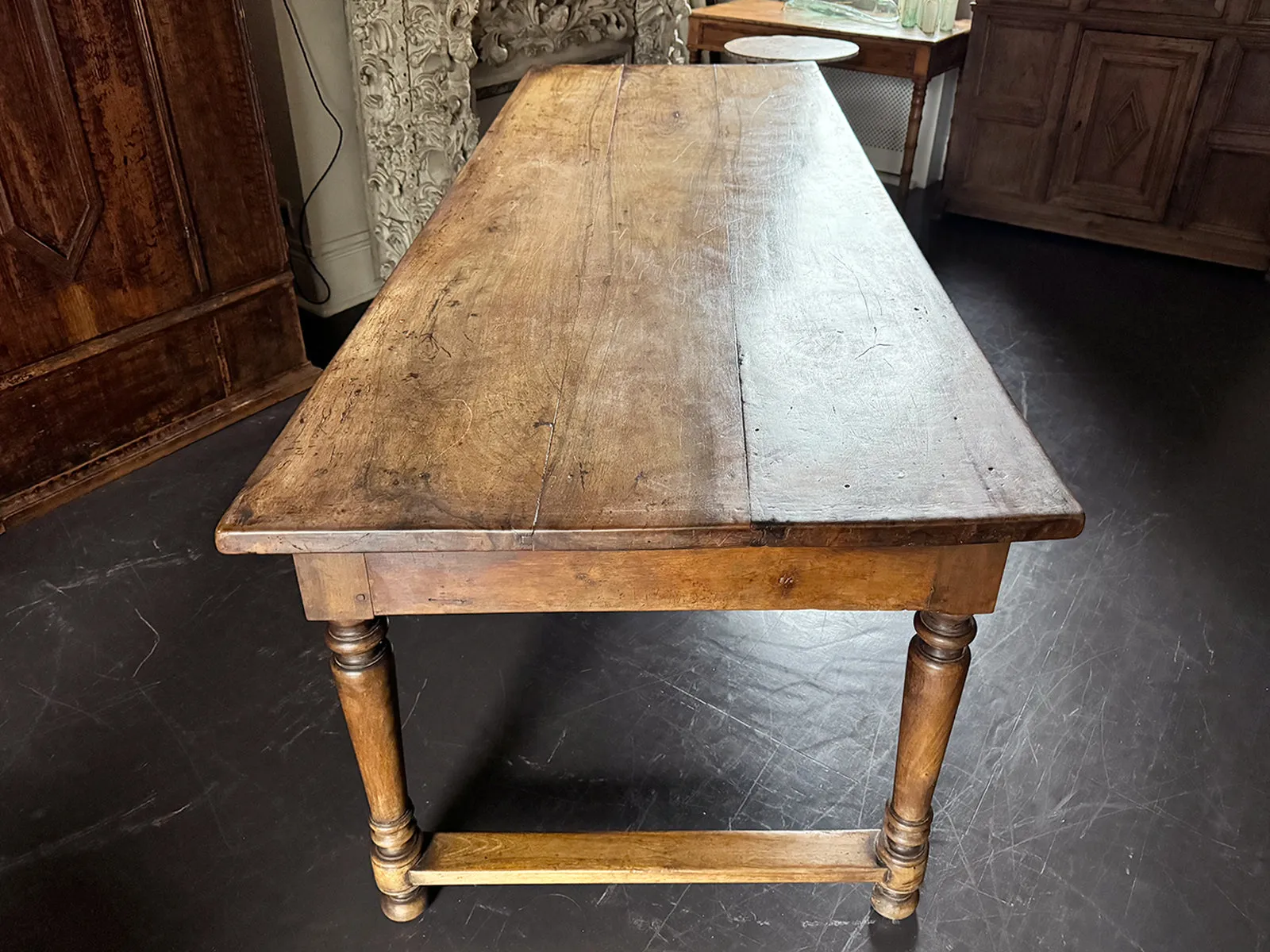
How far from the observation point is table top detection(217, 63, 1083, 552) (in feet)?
3.23

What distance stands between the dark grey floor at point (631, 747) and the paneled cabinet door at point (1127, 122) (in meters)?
1.71

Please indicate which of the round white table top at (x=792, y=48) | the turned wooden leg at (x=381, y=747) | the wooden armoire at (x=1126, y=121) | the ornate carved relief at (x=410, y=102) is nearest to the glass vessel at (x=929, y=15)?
the wooden armoire at (x=1126, y=121)

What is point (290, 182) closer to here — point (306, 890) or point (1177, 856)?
point (306, 890)

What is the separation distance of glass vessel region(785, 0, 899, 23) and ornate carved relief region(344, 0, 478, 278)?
5.69 feet

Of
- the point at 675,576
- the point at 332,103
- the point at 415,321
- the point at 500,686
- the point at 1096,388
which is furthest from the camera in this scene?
the point at 332,103

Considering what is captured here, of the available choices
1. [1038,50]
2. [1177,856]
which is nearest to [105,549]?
[1177,856]

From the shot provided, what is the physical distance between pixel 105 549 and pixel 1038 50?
3481 millimetres

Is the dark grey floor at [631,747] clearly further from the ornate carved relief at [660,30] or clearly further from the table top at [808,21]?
the ornate carved relief at [660,30]

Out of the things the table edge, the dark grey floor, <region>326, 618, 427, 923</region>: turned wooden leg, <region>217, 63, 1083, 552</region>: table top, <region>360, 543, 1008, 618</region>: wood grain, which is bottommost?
the dark grey floor

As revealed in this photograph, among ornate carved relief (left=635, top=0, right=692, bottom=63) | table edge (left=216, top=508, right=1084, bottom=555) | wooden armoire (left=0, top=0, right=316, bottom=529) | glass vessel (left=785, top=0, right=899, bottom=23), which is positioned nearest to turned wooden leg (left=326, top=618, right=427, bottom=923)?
table edge (left=216, top=508, right=1084, bottom=555)

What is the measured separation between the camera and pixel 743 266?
60.0 inches

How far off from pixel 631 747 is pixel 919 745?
1.95ft

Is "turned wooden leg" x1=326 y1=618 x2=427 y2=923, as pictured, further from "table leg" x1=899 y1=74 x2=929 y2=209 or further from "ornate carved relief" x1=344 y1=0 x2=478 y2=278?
"table leg" x1=899 y1=74 x2=929 y2=209

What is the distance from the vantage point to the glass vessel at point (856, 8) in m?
3.95
